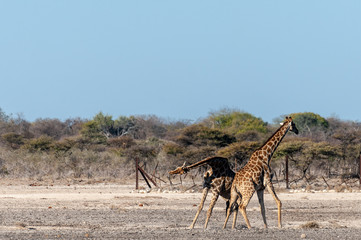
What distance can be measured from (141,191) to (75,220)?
1096cm

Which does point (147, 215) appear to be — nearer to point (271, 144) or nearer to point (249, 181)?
point (271, 144)

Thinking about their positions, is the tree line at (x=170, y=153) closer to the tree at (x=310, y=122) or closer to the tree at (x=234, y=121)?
the tree at (x=234, y=121)

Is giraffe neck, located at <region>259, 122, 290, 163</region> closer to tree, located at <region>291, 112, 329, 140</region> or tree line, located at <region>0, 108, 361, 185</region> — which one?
tree line, located at <region>0, 108, 361, 185</region>

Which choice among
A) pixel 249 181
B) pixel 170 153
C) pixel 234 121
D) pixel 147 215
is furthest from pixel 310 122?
pixel 249 181

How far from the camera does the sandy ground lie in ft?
46.2

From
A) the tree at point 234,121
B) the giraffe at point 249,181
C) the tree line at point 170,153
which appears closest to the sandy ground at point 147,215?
the giraffe at point 249,181

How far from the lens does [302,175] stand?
1298 inches

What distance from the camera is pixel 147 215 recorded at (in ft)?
61.8

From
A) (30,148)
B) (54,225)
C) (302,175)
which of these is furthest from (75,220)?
(30,148)

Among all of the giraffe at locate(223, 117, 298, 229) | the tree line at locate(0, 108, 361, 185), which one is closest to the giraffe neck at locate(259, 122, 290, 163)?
the giraffe at locate(223, 117, 298, 229)

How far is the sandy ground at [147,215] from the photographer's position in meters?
14.1

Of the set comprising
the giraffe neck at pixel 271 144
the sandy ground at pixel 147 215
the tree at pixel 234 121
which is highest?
the tree at pixel 234 121

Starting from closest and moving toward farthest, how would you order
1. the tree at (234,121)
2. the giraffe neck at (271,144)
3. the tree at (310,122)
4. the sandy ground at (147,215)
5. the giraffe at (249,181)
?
the sandy ground at (147,215) < the giraffe at (249,181) < the giraffe neck at (271,144) < the tree at (234,121) < the tree at (310,122)

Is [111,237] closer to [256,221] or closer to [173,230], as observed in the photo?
[173,230]
